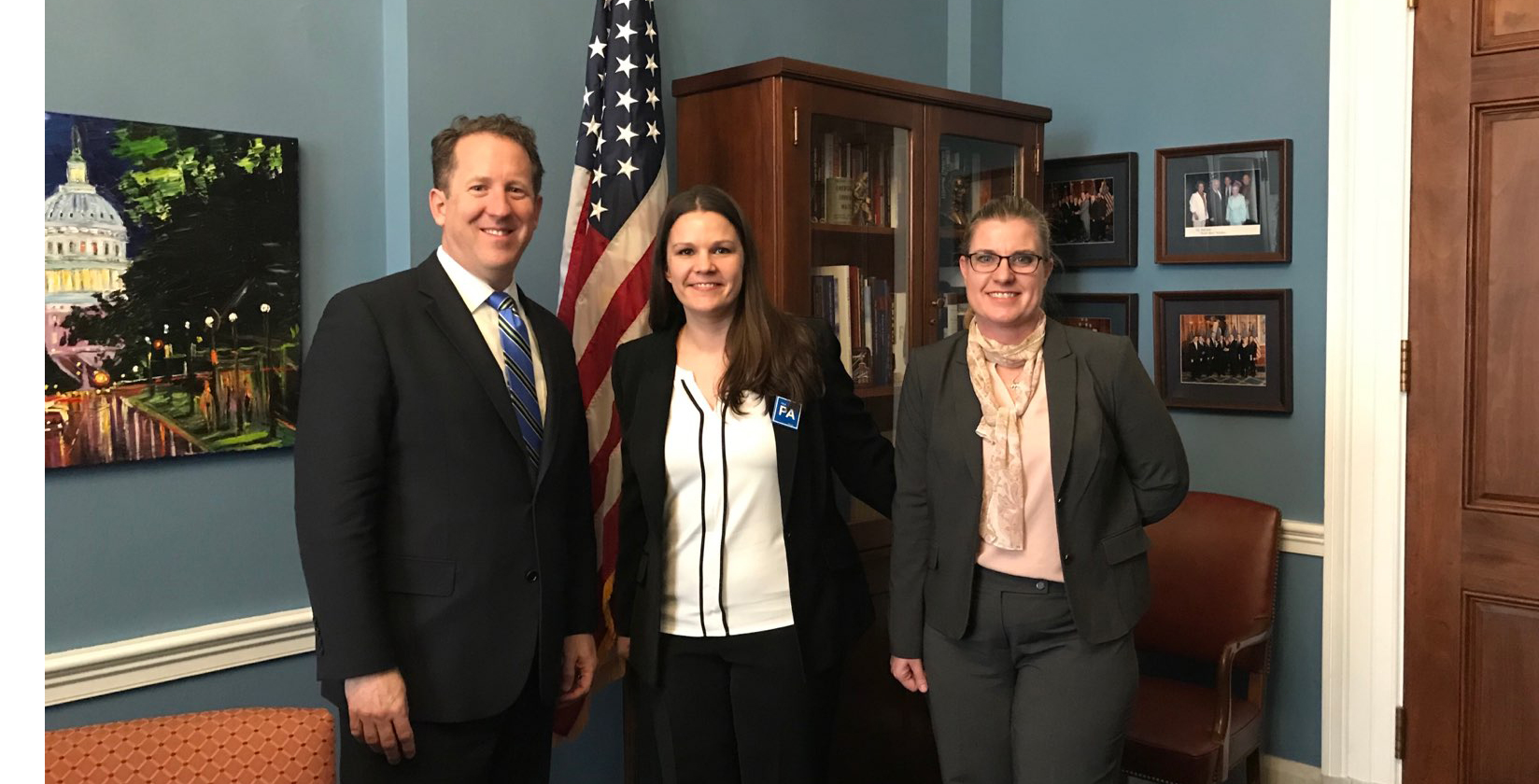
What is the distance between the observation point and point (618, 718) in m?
3.02

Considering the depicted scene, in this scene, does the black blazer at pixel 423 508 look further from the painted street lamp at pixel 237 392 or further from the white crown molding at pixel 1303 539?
the white crown molding at pixel 1303 539

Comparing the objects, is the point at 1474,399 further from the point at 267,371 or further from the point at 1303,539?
the point at 267,371

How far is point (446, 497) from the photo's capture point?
1.79 meters

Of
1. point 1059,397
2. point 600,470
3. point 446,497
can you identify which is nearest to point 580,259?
point 600,470

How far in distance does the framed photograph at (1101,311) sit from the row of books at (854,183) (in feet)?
2.57

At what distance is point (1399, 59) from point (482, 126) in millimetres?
2481

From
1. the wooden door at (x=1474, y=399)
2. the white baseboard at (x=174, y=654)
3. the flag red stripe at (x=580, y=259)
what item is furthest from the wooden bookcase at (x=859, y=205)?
the white baseboard at (x=174, y=654)

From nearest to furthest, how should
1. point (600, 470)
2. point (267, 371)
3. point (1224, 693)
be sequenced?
point (267, 371)
point (600, 470)
point (1224, 693)

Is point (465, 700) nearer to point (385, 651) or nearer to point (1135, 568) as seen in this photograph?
point (385, 651)

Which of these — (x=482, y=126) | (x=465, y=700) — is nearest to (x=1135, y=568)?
(x=465, y=700)

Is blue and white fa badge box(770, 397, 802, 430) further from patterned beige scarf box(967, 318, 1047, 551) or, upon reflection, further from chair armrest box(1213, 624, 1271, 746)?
chair armrest box(1213, 624, 1271, 746)

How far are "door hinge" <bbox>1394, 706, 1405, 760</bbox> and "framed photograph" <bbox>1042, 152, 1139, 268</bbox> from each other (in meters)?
1.48

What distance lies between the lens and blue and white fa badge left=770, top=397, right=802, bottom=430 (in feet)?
7.22

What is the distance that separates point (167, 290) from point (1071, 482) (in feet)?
5.77
